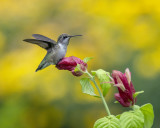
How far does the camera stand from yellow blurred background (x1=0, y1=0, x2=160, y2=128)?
4766 mm

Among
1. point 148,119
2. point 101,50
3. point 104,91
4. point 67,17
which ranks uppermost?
point 67,17

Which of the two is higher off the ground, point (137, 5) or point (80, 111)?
point (137, 5)

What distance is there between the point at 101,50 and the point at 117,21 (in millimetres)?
901

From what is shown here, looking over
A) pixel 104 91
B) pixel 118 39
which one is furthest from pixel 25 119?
pixel 104 91

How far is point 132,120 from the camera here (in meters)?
1.39

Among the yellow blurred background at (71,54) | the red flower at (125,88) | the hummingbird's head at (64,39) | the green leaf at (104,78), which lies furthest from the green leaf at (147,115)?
the yellow blurred background at (71,54)

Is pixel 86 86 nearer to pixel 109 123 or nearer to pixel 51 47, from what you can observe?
pixel 109 123

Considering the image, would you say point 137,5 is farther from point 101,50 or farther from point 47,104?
point 47,104

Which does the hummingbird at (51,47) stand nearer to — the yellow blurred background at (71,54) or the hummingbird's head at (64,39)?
the hummingbird's head at (64,39)

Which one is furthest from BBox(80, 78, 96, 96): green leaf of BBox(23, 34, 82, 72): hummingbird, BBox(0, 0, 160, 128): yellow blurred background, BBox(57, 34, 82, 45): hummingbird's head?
BBox(0, 0, 160, 128): yellow blurred background

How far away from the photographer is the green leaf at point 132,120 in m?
1.40

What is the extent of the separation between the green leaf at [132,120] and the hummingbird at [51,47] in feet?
1.90

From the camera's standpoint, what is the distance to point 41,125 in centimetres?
482

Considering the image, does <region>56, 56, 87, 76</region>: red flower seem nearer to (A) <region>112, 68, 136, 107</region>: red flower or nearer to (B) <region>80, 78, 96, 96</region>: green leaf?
(B) <region>80, 78, 96, 96</region>: green leaf
